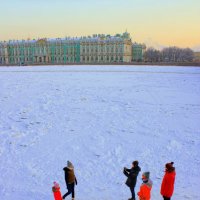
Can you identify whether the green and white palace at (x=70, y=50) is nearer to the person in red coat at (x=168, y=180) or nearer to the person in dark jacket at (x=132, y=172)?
the person in dark jacket at (x=132, y=172)

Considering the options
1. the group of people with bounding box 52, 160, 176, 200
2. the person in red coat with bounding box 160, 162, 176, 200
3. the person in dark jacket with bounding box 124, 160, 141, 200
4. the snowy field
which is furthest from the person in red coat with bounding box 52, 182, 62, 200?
the person in red coat with bounding box 160, 162, 176, 200

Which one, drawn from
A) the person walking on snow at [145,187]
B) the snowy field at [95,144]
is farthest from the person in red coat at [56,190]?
the person walking on snow at [145,187]

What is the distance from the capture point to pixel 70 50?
3575 inches

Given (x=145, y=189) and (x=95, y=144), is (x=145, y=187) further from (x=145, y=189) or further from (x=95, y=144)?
(x=95, y=144)

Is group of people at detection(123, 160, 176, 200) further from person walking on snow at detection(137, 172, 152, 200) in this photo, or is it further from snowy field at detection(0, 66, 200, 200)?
snowy field at detection(0, 66, 200, 200)

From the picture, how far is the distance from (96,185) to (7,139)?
416 cm

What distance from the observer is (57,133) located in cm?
948

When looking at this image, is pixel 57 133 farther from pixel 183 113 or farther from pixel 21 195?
pixel 183 113

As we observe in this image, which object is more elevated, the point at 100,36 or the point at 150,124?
the point at 100,36

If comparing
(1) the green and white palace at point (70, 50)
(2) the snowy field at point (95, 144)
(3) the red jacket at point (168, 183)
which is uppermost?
(1) the green and white palace at point (70, 50)

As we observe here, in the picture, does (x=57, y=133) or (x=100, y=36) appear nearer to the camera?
(x=57, y=133)

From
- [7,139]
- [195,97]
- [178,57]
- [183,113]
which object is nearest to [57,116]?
[7,139]

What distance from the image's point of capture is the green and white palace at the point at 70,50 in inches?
3462

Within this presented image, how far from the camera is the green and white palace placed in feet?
289
